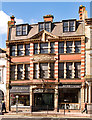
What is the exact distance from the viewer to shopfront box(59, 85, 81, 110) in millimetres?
26402

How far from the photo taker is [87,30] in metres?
26.5

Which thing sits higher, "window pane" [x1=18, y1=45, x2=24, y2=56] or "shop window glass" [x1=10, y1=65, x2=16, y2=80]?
"window pane" [x1=18, y1=45, x2=24, y2=56]

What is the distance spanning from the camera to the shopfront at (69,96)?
86.6 feet

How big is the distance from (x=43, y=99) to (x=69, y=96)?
147 inches

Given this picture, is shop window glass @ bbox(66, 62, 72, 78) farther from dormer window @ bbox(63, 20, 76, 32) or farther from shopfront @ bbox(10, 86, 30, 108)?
shopfront @ bbox(10, 86, 30, 108)

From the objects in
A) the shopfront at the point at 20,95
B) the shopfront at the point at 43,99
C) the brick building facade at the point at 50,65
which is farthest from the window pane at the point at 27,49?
the shopfront at the point at 43,99

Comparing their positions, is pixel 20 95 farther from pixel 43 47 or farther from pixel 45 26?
pixel 45 26

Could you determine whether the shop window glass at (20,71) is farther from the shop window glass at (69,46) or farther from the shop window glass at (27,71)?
the shop window glass at (69,46)

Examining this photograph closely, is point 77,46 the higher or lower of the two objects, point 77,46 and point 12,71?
the higher

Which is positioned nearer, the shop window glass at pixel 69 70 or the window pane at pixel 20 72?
the shop window glass at pixel 69 70

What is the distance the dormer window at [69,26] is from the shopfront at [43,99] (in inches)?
354

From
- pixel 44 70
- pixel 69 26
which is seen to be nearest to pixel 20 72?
pixel 44 70

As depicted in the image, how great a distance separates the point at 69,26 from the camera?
27.6 meters

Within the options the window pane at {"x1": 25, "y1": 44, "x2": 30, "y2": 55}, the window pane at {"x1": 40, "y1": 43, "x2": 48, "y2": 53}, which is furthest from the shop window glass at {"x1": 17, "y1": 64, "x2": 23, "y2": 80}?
the window pane at {"x1": 40, "y1": 43, "x2": 48, "y2": 53}
